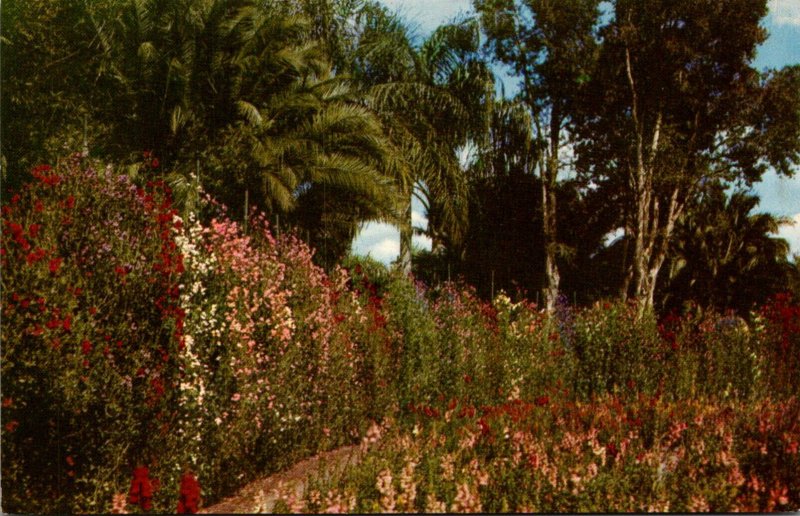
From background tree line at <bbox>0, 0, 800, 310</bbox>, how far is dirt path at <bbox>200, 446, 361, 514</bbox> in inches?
101

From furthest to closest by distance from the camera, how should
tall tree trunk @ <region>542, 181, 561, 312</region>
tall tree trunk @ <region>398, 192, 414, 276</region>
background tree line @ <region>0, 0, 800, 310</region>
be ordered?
tall tree trunk @ <region>542, 181, 561, 312</region>, tall tree trunk @ <region>398, 192, 414, 276</region>, background tree line @ <region>0, 0, 800, 310</region>

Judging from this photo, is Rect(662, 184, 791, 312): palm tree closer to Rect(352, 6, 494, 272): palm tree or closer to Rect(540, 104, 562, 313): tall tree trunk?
Rect(540, 104, 562, 313): tall tree trunk

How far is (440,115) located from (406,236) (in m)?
2.08

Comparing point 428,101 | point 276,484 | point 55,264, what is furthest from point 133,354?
point 428,101

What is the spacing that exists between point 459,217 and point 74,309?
6.75 m

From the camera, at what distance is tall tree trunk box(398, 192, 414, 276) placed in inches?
370

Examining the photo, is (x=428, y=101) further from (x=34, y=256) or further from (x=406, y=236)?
(x=34, y=256)

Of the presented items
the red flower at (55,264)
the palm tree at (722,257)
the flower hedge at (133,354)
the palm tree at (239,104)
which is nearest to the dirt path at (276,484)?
the flower hedge at (133,354)

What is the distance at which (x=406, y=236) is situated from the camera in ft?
34.0

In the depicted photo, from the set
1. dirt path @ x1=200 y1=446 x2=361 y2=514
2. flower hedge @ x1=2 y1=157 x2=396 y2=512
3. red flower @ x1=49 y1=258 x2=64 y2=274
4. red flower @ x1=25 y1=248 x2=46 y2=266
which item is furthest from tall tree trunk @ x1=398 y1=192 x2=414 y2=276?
red flower @ x1=25 y1=248 x2=46 y2=266

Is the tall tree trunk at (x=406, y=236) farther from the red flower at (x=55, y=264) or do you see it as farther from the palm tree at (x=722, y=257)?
the palm tree at (x=722, y=257)

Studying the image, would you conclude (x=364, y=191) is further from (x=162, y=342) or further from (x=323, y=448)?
(x=162, y=342)

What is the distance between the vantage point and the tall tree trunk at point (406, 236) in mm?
9398

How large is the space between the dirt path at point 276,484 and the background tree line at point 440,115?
8.41 feet
